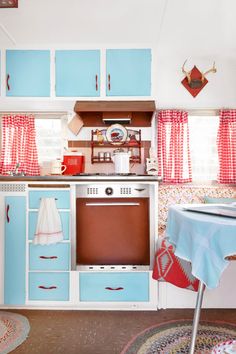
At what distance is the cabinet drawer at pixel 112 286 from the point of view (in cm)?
267

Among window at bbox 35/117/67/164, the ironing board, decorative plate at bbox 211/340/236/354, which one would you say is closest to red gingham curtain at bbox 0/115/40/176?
window at bbox 35/117/67/164

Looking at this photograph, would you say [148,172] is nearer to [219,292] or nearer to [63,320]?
[219,292]

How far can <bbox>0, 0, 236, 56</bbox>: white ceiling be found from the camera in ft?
8.60

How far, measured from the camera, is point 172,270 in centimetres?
256

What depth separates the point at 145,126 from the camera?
3.68 m

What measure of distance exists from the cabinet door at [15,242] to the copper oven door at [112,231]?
0.47 m

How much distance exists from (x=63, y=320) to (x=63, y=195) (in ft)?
3.22

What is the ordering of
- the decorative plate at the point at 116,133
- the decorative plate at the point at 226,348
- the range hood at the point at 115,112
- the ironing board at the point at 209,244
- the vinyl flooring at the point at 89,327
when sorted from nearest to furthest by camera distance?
the ironing board at the point at 209,244 → the decorative plate at the point at 226,348 → the vinyl flooring at the point at 89,327 → the range hood at the point at 115,112 → the decorative plate at the point at 116,133

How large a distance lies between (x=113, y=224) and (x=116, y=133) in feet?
4.19

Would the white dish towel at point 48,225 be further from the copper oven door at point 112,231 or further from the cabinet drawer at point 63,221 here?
the copper oven door at point 112,231

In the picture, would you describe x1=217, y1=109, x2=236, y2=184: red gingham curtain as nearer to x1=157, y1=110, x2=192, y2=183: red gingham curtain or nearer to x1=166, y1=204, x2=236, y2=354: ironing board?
x1=157, y1=110, x2=192, y2=183: red gingham curtain

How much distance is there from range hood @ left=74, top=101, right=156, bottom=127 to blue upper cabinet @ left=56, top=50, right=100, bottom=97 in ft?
0.45

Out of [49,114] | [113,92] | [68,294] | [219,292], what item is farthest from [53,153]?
[219,292]

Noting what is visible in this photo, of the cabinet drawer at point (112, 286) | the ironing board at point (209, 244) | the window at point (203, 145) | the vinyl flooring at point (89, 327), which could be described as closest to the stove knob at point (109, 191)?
the cabinet drawer at point (112, 286)
